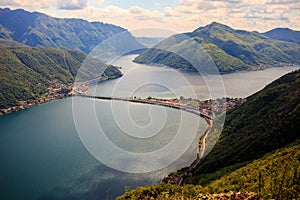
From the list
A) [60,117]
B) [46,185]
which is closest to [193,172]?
[46,185]

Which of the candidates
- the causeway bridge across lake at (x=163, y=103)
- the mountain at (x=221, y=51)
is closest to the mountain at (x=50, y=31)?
the mountain at (x=221, y=51)

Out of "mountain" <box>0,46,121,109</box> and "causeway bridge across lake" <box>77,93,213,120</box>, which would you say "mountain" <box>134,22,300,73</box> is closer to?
"mountain" <box>0,46,121,109</box>

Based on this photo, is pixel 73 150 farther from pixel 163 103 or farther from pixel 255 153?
pixel 163 103

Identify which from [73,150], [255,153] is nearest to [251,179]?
[255,153]

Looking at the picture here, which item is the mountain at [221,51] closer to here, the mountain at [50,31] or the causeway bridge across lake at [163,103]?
the causeway bridge across lake at [163,103]

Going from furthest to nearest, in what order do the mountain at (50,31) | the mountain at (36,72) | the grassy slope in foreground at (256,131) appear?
the mountain at (50,31), the mountain at (36,72), the grassy slope in foreground at (256,131)
